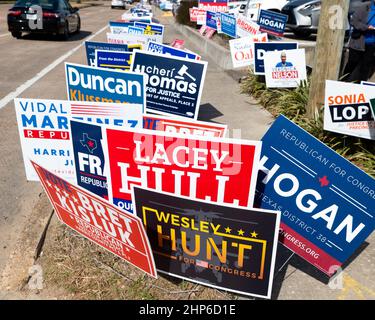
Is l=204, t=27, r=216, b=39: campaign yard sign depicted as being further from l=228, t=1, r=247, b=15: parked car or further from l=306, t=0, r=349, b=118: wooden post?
l=306, t=0, r=349, b=118: wooden post

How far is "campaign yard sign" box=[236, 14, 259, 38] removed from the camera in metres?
10.4

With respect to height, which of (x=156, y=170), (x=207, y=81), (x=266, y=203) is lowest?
(x=207, y=81)

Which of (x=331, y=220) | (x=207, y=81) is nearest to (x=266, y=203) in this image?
(x=331, y=220)

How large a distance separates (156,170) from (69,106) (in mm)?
1159

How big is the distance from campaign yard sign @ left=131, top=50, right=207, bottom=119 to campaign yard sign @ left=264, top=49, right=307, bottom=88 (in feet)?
7.26

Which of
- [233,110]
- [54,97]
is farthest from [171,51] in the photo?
[54,97]

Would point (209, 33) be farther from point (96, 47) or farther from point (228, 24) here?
point (96, 47)

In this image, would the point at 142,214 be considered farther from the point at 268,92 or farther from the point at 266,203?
the point at 268,92

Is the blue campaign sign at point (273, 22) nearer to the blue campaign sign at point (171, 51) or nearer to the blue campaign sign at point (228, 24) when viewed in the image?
the blue campaign sign at point (228, 24)

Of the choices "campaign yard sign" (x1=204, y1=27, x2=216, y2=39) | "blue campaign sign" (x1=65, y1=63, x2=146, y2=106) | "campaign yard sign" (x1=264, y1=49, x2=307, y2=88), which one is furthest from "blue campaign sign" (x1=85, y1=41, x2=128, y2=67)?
"campaign yard sign" (x1=204, y1=27, x2=216, y2=39)

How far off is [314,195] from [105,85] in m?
2.83

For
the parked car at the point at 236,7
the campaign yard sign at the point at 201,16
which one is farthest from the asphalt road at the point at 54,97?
the parked car at the point at 236,7

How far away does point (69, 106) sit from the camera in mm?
3439
